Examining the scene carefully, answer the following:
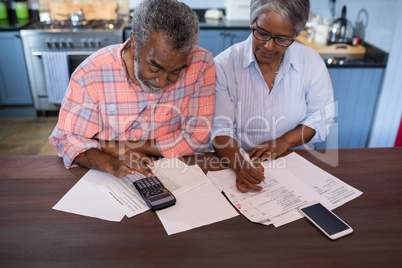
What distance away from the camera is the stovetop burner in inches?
123

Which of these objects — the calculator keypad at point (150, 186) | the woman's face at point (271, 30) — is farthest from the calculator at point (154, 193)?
the woman's face at point (271, 30)

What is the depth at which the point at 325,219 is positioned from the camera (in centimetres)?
100

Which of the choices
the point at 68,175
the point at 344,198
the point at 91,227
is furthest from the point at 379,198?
the point at 68,175

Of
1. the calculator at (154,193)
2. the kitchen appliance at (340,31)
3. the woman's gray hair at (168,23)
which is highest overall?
the woman's gray hair at (168,23)

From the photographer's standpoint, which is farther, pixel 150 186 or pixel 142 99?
pixel 142 99

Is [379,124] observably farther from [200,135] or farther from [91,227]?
[91,227]

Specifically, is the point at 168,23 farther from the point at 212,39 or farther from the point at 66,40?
the point at 66,40

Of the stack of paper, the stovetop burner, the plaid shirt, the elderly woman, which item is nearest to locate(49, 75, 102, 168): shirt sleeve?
the plaid shirt

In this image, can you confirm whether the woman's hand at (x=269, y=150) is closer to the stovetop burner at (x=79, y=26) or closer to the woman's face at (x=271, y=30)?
the woman's face at (x=271, y=30)

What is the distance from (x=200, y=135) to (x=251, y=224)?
521 mm

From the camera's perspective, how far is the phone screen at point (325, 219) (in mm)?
966

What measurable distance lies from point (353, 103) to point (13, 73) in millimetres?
2945

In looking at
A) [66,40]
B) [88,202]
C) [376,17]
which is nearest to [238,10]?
[376,17]

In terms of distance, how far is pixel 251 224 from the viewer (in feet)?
3.24
